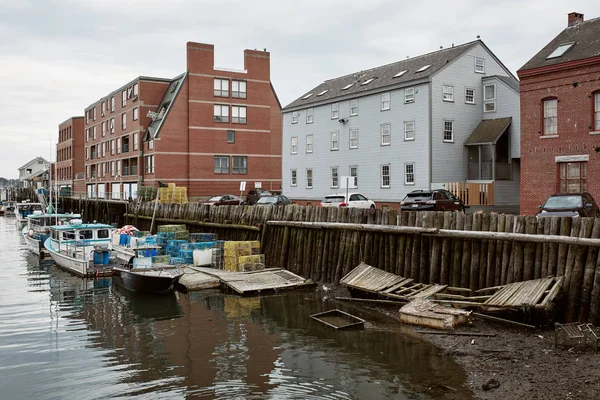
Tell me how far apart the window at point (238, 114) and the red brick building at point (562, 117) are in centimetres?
3794

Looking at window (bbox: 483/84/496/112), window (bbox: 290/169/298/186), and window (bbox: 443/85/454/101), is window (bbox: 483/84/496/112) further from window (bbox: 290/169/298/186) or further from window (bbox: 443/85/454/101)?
window (bbox: 290/169/298/186)

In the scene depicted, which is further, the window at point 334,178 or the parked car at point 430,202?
the window at point 334,178

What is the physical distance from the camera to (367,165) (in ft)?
147

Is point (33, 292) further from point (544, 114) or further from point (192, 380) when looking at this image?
point (544, 114)

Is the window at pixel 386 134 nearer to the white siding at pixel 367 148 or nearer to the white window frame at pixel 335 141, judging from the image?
the white siding at pixel 367 148

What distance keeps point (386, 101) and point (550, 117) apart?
1426 centimetres

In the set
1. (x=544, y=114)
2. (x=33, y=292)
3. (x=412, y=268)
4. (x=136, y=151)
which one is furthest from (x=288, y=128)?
(x=412, y=268)

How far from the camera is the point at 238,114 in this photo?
64.6m

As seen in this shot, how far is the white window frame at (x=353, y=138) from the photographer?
4641cm

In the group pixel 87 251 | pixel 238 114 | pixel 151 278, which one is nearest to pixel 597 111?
pixel 151 278

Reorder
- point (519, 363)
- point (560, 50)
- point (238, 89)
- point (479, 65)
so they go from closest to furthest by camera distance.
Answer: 1. point (519, 363)
2. point (560, 50)
3. point (479, 65)
4. point (238, 89)

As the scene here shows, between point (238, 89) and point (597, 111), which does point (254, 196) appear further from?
point (597, 111)

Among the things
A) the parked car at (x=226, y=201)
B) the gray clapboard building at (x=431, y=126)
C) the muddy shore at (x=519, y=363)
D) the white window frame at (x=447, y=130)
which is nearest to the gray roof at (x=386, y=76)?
the gray clapboard building at (x=431, y=126)

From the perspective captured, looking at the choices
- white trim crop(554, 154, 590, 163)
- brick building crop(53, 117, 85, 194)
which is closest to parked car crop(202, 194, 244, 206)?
white trim crop(554, 154, 590, 163)
